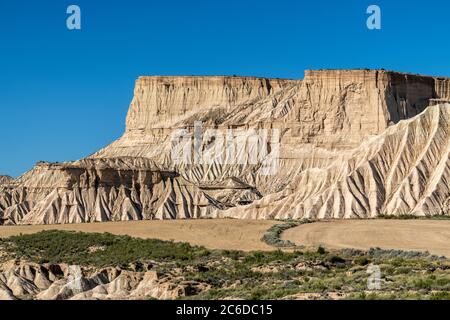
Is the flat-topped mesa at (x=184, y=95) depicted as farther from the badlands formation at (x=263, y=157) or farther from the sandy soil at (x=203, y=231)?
the sandy soil at (x=203, y=231)

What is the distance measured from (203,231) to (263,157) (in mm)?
81462

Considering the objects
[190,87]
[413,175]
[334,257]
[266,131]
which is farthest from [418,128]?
[190,87]

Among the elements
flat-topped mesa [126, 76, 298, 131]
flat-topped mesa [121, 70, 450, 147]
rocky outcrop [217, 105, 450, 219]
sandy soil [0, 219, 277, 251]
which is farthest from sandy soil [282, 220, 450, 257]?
flat-topped mesa [126, 76, 298, 131]

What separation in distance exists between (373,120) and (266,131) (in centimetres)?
1795

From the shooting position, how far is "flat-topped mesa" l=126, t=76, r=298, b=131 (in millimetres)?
177625

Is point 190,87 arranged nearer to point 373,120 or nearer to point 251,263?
point 373,120

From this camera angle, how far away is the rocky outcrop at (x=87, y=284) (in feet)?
132

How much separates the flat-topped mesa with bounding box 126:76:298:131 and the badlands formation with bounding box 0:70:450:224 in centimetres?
22

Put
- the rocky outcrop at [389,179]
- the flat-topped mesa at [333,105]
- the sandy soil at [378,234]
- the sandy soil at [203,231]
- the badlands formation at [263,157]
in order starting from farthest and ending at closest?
the flat-topped mesa at [333,105] → the badlands formation at [263,157] → the rocky outcrop at [389,179] → the sandy soil at [203,231] → the sandy soil at [378,234]

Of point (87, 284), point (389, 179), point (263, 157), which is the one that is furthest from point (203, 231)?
point (263, 157)

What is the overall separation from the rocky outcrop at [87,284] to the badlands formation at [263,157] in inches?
1523

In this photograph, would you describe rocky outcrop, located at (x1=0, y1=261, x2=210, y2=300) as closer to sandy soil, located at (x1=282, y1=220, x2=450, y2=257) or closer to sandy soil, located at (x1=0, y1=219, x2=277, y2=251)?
sandy soil, located at (x1=0, y1=219, x2=277, y2=251)

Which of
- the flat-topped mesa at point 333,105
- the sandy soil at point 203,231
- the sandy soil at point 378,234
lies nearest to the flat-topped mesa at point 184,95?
the flat-topped mesa at point 333,105

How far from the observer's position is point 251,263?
155 feet
